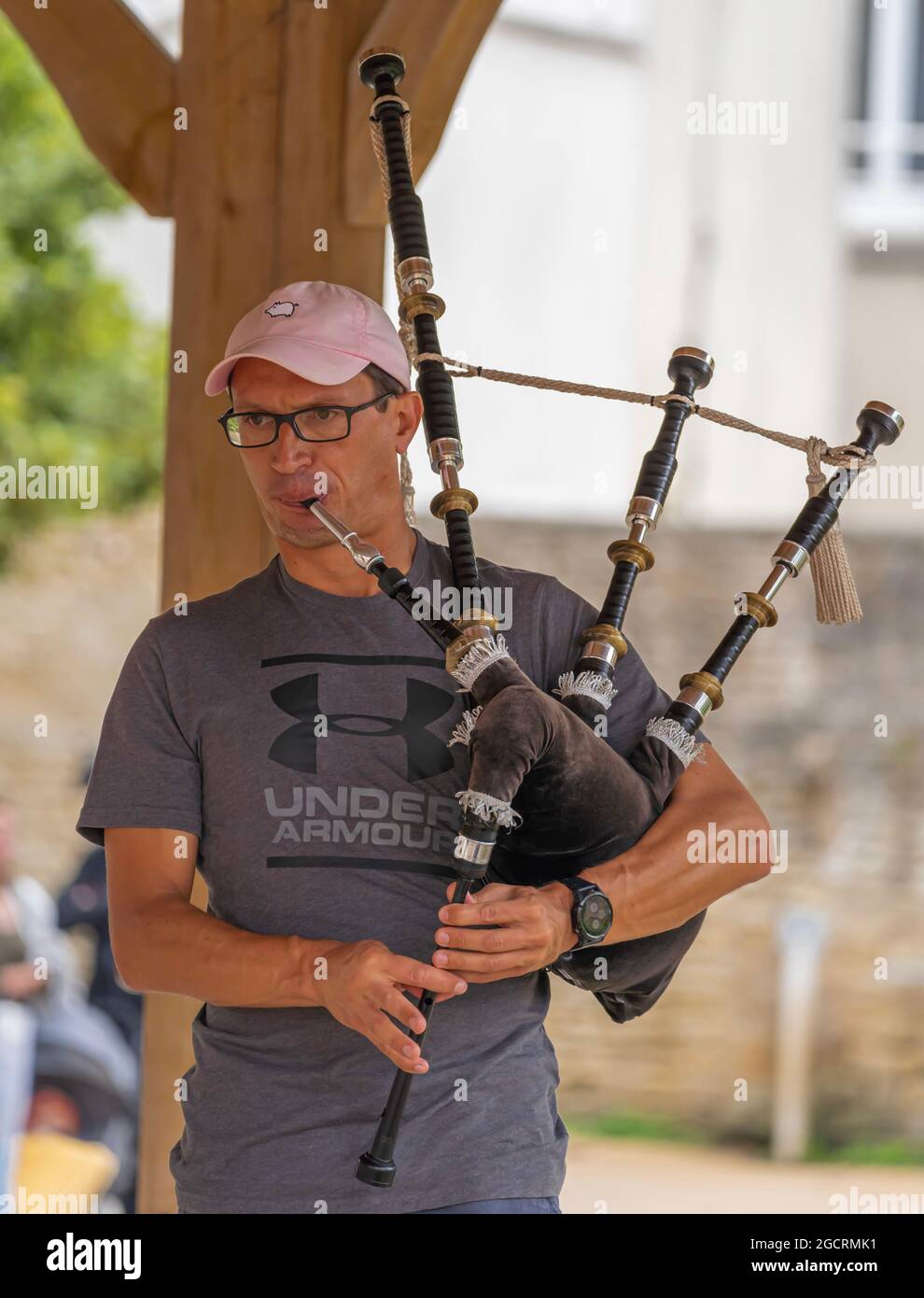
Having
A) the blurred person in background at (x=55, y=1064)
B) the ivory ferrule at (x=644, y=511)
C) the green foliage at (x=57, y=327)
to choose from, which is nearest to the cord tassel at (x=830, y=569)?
the ivory ferrule at (x=644, y=511)

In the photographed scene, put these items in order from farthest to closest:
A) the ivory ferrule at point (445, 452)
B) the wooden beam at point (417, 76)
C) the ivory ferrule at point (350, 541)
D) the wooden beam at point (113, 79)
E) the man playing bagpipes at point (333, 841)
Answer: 1. the wooden beam at point (113, 79)
2. the wooden beam at point (417, 76)
3. the ivory ferrule at point (445, 452)
4. the ivory ferrule at point (350, 541)
5. the man playing bagpipes at point (333, 841)

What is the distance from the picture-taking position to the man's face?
6.17ft

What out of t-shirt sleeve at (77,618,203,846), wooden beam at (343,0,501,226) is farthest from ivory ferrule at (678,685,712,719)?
wooden beam at (343,0,501,226)

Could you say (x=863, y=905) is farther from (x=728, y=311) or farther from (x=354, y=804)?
(x=354, y=804)

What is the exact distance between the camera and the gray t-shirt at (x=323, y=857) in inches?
69.5

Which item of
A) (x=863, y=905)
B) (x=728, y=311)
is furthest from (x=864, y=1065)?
(x=728, y=311)

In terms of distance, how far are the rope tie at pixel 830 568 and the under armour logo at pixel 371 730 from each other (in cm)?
54

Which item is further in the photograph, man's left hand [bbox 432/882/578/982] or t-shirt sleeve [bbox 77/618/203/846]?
t-shirt sleeve [bbox 77/618/203/846]

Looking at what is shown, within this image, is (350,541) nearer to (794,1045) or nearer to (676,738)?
(676,738)

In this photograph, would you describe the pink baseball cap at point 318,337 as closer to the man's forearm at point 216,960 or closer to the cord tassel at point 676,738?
the cord tassel at point 676,738

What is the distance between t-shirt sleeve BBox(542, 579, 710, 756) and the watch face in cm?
21

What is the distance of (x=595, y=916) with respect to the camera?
1.77m

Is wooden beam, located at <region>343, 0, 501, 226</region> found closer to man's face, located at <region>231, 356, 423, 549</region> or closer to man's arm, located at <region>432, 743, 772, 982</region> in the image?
man's face, located at <region>231, 356, 423, 549</region>
